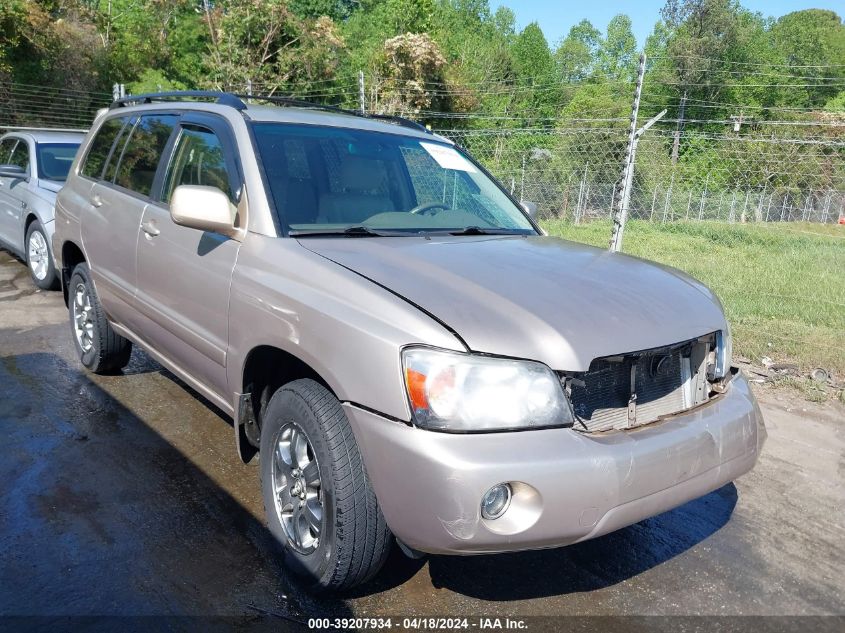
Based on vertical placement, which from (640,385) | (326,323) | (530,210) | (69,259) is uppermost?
(530,210)

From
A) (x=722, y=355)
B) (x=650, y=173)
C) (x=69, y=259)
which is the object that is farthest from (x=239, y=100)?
(x=650, y=173)

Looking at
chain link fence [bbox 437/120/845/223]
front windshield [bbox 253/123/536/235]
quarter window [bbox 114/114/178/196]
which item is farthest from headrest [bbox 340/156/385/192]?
chain link fence [bbox 437/120/845/223]

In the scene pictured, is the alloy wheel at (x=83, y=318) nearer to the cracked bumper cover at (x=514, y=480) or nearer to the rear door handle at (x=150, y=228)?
the rear door handle at (x=150, y=228)

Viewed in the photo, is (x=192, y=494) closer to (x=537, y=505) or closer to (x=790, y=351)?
(x=537, y=505)

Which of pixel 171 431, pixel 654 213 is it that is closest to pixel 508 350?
pixel 171 431

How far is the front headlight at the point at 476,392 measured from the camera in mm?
2254

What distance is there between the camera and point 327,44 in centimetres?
2702

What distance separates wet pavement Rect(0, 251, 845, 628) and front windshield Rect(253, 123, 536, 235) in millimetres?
1444

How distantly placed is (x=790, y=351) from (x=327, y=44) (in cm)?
2435

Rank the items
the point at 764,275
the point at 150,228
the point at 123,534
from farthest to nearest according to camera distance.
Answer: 1. the point at 764,275
2. the point at 150,228
3. the point at 123,534

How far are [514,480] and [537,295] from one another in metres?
0.72

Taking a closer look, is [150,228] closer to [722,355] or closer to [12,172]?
[722,355]

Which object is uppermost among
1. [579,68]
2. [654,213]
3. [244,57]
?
[579,68]

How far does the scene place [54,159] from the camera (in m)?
7.73
